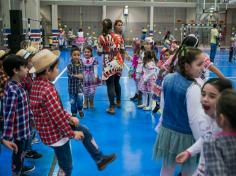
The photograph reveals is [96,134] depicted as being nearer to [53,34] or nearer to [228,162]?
[228,162]

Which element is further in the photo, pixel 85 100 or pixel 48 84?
pixel 85 100

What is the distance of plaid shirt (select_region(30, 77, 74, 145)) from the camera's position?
8.27 feet

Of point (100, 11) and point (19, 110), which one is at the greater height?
point (100, 11)

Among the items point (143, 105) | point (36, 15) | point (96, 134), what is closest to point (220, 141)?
point (96, 134)

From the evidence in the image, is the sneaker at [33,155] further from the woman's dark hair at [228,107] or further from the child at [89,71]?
the woman's dark hair at [228,107]

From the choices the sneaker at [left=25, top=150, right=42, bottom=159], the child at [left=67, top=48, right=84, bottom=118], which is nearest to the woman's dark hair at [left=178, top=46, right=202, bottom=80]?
the sneaker at [left=25, top=150, right=42, bottom=159]

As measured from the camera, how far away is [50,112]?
2.53m

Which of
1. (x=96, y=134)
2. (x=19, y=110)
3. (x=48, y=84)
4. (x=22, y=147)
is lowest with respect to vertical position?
(x=96, y=134)

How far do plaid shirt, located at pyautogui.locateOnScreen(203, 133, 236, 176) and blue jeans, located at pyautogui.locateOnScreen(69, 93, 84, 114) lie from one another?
417 centimetres

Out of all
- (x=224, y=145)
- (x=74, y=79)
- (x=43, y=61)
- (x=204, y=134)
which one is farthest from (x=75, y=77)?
(x=224, y=145)

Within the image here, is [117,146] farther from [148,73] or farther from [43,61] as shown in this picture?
[43,61]

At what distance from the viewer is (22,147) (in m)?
3.12

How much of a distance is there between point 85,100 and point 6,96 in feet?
11.9

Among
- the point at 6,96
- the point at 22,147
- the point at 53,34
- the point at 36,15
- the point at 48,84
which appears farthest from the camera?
the point at 53,34
